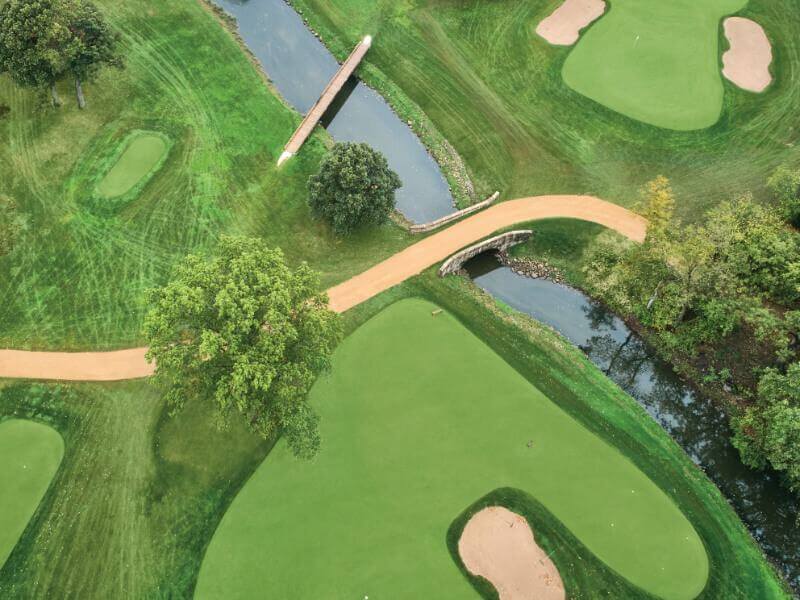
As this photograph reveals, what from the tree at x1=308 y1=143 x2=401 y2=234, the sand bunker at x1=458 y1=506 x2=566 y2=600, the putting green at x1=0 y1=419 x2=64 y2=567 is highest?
the tree at x1=308 y1=143 x2=401 y2=234

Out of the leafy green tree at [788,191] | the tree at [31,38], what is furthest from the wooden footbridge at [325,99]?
the leafy green tree at [788,191]

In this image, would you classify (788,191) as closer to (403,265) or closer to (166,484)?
(403,265)

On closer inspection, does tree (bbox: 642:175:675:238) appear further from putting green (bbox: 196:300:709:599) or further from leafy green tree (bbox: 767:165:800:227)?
putting green (bbox: 196:300:709:599)

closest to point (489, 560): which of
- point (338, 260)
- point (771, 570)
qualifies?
point (771, 570)

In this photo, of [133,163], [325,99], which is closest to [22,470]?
[133,163]

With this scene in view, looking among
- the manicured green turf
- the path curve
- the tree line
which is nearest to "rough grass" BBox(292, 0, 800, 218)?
the path curve
